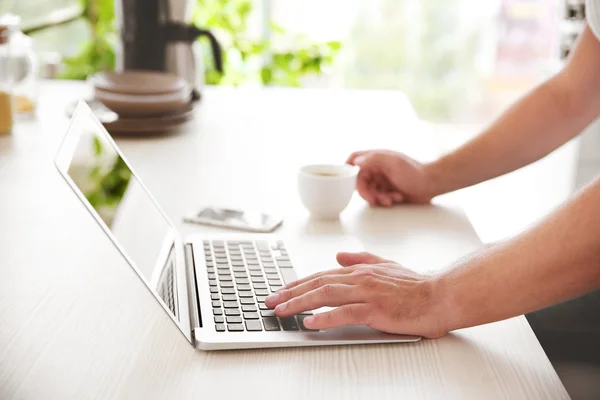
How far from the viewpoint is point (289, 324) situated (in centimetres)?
89

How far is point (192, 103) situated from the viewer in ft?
6.25

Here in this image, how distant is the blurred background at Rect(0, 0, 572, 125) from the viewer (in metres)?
3.44

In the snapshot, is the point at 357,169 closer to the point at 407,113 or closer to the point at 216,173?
the point at 216,173

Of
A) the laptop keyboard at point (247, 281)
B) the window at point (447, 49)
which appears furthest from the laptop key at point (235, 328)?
the window at point (447, 49)

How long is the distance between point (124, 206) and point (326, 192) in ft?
1.10

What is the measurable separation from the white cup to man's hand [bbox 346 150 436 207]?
0.08 m

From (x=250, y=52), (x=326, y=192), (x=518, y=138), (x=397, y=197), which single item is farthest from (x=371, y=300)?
(x=250, y=52)

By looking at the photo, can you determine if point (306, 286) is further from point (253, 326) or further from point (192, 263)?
point (192, 263)

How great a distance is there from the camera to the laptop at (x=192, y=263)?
0.85m

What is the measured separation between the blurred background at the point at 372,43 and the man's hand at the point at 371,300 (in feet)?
8.29

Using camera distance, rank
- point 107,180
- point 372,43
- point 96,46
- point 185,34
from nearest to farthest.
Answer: point 107,180 < point 185,34 < point 96,46 < point 372,43

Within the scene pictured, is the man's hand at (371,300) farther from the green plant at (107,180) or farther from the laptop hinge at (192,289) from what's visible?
the green plant at (107,180)

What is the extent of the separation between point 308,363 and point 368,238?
0.39 meters

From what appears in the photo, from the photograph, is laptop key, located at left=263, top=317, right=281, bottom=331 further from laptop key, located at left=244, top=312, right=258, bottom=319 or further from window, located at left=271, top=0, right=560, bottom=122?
window, located at left=271, top=0, right=560, bottom=122
